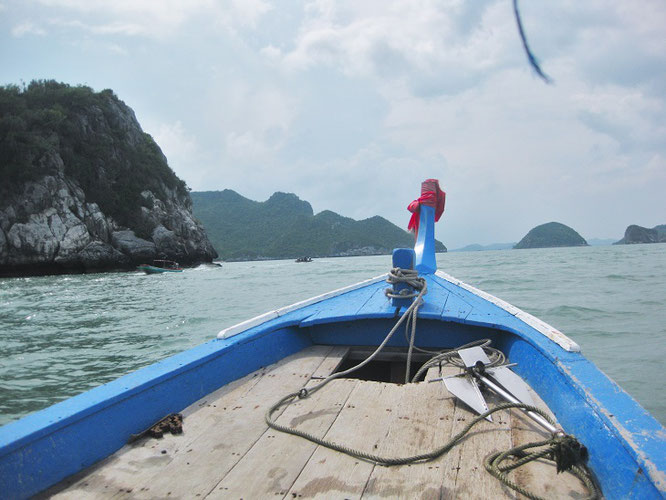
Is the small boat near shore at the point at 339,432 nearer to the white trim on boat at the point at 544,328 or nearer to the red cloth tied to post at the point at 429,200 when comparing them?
the white trim on boat at the point at 544,328

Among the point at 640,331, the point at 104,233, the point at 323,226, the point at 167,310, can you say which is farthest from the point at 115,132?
the point at 323,226

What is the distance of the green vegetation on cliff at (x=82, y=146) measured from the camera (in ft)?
112

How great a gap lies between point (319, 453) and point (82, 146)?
47717 mm

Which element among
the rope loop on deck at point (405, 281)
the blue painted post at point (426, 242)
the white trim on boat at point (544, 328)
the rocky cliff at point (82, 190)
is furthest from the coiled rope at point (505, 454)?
the rocky cliff at point (82, 190)

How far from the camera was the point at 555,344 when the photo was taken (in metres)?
2.33

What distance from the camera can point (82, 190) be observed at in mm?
38375

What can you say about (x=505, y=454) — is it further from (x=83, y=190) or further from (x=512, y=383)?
(x=83, y=190)

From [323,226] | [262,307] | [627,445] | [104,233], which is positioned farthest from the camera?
[323,226]

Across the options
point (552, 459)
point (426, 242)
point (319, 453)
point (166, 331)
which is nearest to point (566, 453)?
point (552, 459)

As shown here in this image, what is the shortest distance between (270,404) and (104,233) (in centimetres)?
4051

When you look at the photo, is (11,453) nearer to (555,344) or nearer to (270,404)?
(270,404)

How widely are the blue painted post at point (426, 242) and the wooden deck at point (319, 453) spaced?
4.09 meters

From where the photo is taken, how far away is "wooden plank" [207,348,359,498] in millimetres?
1433

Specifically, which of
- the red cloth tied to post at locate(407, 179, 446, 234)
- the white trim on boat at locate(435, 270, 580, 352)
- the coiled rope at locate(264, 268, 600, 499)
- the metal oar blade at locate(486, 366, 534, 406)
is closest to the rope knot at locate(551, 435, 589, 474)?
the coiled rope at locate(264, 268, 600, 499)
